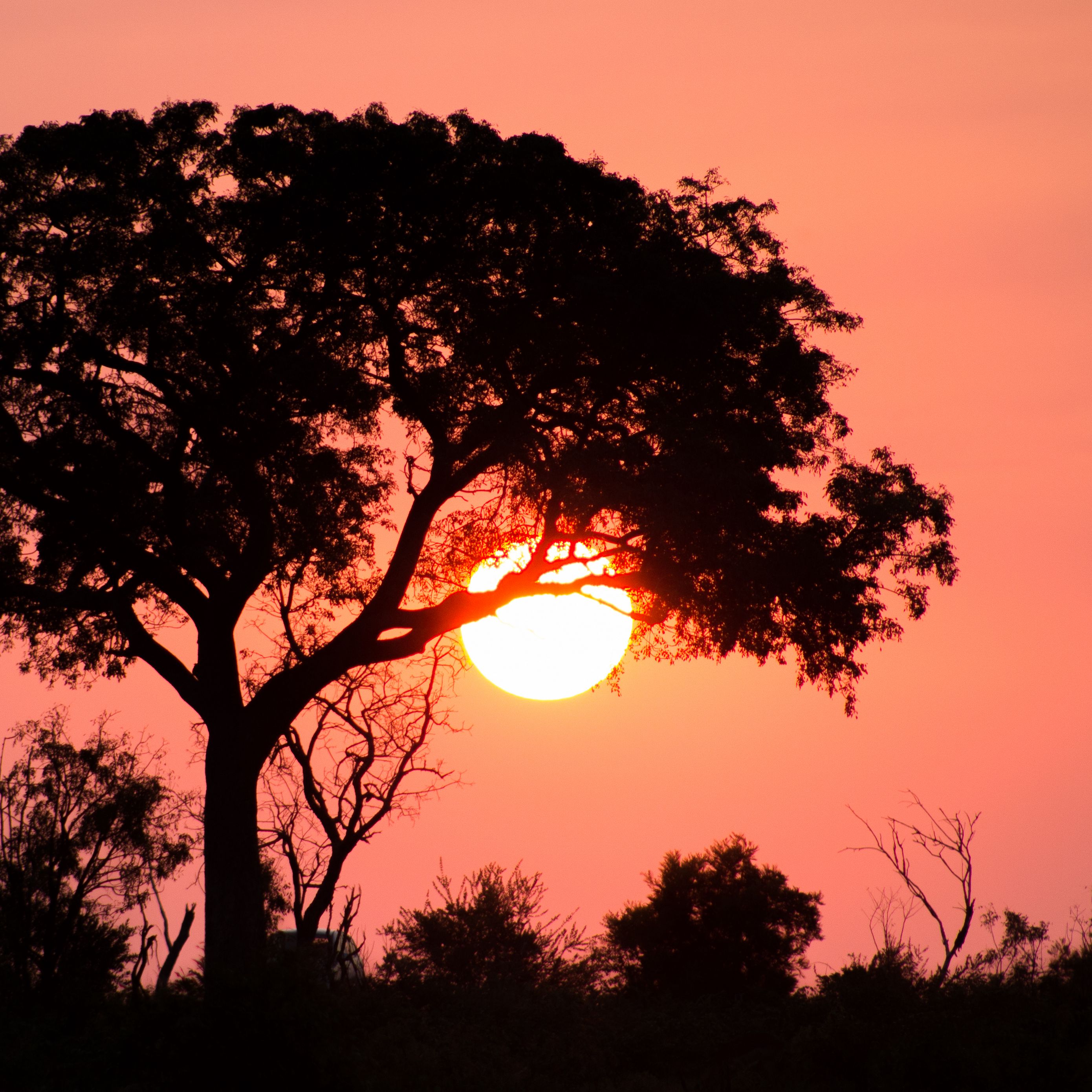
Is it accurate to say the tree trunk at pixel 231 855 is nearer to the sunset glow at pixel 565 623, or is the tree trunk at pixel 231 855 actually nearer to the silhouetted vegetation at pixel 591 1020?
the silhouetted vegetation at pixel 591 1020

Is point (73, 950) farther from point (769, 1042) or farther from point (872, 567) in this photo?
point (872, 567)

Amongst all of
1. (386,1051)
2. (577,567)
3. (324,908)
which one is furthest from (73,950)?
(577,567)

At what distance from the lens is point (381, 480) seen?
878 inches

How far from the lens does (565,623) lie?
22.8 meters

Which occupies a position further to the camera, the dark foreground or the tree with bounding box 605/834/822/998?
the tree with bounding box 605/834/822/998

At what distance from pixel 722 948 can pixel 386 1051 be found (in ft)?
48.7

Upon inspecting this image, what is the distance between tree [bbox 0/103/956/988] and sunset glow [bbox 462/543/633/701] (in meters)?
0.51

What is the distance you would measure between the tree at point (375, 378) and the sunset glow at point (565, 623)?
515 millimetres

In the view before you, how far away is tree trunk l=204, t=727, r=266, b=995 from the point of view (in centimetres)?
1842

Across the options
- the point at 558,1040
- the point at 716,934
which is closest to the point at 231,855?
the point at 558,1040

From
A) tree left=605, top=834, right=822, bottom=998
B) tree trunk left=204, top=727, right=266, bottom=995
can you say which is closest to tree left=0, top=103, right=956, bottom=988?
tree trunk left=204, top=727, right=266, bottom=995

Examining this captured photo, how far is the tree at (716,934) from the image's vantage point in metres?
30.2

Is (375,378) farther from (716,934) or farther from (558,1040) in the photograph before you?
(716,934)

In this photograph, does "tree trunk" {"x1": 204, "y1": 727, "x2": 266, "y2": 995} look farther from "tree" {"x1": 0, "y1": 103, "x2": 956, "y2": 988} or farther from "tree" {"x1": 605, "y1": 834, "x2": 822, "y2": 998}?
"tree" {"x1": 605, "y1": 834, "x2": 822, "y2": 998}
